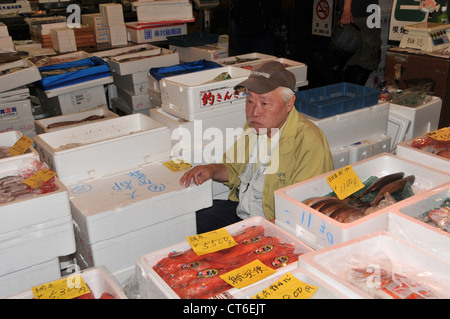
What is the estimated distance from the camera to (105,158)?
2518 mm

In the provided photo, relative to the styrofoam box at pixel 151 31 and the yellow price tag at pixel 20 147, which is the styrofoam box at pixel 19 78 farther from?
the styrofoam box at pixel 151 31

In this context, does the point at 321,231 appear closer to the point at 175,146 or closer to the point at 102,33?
the point at 175,146

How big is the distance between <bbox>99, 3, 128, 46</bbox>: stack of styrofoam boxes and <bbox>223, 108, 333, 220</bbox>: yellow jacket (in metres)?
4.06

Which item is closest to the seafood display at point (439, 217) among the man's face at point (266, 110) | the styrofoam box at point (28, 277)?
the man's face at point (266, 110)

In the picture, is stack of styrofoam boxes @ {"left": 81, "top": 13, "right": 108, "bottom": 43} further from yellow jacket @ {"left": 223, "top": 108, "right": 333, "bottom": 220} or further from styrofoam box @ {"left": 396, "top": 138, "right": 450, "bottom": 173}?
styrofoam box @ {"left": 396, "top": 138, "right": 450, "bottom": 173}

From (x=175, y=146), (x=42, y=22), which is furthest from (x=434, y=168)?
(x=42, y=22)

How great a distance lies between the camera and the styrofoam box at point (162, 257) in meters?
1.49

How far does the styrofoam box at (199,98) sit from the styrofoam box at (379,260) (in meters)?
1.64

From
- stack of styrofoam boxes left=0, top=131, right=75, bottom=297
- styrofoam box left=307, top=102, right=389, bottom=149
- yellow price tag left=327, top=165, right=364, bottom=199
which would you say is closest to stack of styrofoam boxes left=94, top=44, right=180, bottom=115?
styrofoam box left=307, top=102, right=389, bottom=149

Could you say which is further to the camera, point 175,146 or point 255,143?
Answer: point 175,146

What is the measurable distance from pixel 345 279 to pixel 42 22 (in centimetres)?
591

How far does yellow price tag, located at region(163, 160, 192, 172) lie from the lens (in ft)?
8.48

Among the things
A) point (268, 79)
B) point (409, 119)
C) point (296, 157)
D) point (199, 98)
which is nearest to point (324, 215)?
point (296, 157)

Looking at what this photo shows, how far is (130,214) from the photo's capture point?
7.20ft
